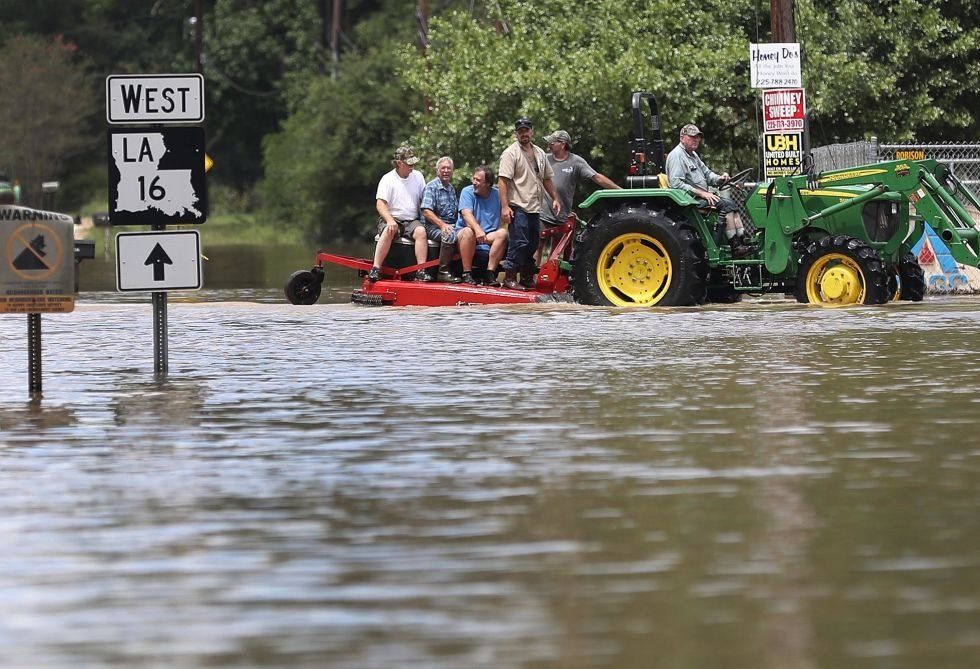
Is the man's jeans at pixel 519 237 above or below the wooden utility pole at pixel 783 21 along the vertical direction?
below

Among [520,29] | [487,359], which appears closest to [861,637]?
[487,359]

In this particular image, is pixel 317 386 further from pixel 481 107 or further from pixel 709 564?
pixel 481 107

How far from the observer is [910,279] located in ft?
73.3

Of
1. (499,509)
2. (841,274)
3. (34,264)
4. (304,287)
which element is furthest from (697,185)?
(499,509)

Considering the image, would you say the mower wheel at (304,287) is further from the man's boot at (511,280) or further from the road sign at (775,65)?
the road sign at (775,65)

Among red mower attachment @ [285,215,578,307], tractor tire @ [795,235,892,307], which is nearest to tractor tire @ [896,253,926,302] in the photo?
tractor tire @ [795,235,892,307]

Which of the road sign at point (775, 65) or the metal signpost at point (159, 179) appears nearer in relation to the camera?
the metal signpost at point (159, 179)

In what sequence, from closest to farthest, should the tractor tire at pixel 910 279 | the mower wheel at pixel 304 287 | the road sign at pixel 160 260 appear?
the road sign at pixel 160 260 → the tractor tire at pixel 910 279 → the mower wheel at pixel 304 287

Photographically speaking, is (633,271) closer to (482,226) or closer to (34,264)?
(482,226)

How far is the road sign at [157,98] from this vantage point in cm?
1565

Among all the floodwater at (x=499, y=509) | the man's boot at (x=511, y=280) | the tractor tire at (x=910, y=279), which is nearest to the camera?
the floodwater at (x=499, y=509)

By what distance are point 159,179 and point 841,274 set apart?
7.85 m

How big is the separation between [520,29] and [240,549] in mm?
30008

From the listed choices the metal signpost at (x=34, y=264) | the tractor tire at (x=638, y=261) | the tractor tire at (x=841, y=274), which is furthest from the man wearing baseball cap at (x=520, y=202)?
the metal signpost at (x=34, y=264)
